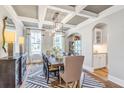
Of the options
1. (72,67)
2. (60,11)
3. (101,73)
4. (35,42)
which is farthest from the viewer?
(35,42)

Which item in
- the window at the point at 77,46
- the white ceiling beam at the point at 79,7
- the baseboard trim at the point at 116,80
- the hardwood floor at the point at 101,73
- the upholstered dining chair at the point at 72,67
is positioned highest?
the white ceiling beam at the point at 79,7

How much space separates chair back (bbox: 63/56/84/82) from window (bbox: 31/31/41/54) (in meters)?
5.49

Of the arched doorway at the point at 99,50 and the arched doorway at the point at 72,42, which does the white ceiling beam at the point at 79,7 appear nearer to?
the arched doorway at the point at 99,50

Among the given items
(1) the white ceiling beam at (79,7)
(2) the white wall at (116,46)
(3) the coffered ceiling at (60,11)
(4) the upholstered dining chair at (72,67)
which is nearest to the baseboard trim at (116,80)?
(2) the white wall at (116,46)

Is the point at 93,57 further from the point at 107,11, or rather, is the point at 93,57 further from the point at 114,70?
the point at 107,11

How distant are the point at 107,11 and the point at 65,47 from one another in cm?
521

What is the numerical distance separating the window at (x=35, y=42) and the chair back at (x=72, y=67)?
5491 mm

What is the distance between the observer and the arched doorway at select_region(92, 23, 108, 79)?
5316 mm

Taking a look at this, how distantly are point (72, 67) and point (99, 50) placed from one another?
3.76m

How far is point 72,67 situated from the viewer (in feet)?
9.00

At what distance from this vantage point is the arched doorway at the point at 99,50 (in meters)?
5.32

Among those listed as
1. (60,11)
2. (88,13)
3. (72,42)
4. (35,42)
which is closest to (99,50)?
(88,13)

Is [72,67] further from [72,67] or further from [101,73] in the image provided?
[101,73]
